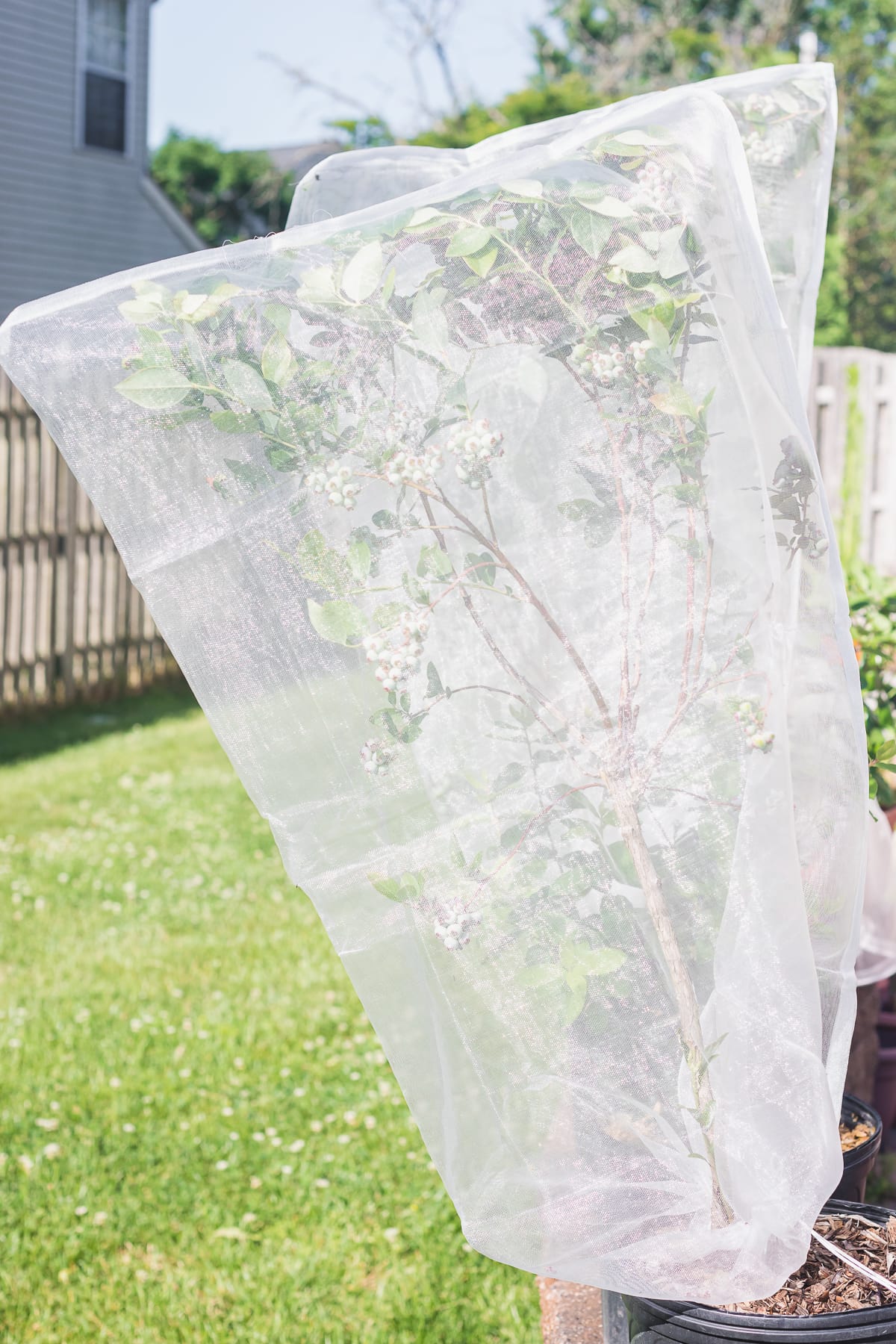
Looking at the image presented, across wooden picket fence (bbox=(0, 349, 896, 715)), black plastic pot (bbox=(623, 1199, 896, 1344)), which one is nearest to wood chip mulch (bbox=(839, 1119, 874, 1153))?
black plastic pot (bbox=(623, 1199, 896, 1344))

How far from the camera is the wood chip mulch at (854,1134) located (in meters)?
1.83

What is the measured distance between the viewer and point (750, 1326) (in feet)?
4.17

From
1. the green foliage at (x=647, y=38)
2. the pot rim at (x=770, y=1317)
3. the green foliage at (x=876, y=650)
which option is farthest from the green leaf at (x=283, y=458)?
the green foliage at (x=647, y=38)

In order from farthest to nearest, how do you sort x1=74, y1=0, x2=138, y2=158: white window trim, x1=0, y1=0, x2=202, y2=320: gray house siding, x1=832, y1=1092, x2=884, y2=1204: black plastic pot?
1. x1=74, y1=0, x2=138, y2=158: white window trim
2. x1=0, y1=0, x2=202, y2=320: gray house siding
3. x1=832, y1=1092, x2=884, y2=1204: black plastic pot

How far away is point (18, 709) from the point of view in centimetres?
757

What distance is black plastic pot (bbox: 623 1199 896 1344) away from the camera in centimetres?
125

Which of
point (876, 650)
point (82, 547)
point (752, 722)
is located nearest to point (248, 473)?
point (752, 722)

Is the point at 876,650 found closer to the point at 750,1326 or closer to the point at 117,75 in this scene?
the point at 750,1326

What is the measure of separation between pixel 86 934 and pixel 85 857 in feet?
2.76

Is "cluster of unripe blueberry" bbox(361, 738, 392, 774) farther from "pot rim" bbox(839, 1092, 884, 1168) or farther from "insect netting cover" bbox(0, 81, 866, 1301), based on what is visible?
"pot rim" bbox(839, 1092, 884, 1168)

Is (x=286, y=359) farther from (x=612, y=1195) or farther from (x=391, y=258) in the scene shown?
(x=612, y=1195)

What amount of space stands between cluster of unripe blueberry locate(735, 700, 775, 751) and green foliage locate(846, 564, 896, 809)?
1.08m

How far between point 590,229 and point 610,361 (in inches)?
5.1

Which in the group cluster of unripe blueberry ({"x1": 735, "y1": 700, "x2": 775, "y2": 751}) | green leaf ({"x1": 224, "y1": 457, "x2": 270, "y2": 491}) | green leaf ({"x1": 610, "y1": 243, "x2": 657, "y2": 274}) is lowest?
cluster of unripe blueberry ({"x1": 735, "y1": 700, "x2": 775, "y2": 751})
